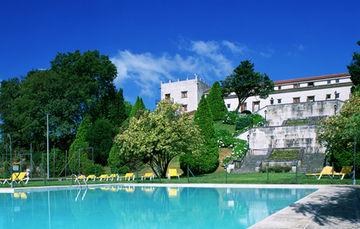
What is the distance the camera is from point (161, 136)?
26.9 meters

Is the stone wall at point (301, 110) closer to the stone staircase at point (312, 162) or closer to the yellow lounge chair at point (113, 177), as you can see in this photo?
the stone staircase at point (312, 162)

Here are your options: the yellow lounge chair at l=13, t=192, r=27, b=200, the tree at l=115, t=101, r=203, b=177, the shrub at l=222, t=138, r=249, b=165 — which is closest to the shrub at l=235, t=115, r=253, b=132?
the shrub at l=222, t=138, r=249, b=165

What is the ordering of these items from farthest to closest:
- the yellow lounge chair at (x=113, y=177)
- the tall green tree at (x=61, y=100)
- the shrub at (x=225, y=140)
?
the tall green tree at (x=61, y=100) → the shrub at (x=225, y=140) → the yellow lounge chair at (x=113, y=177)

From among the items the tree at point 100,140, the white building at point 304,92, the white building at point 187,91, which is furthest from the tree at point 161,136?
the white building at point 187,91

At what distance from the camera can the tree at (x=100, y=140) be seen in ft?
130

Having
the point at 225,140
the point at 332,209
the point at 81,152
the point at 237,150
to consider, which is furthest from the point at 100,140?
the point at 332,209

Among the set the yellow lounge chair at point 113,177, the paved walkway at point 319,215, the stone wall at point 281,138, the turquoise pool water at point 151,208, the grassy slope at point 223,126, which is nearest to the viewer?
the paved walkway at point 319,215

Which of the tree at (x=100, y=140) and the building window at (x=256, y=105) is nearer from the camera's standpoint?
the tree at (x=100, y=140)

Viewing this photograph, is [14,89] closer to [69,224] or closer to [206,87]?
[206,87]

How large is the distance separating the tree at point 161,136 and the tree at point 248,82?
25709 mm

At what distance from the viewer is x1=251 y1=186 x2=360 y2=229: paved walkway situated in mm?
8180

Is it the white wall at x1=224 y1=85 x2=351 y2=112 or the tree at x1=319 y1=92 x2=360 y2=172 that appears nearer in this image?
the tree at x1=319 y1=92 x2=360 y2=172

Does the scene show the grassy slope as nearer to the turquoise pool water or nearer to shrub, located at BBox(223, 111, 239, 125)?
shrub, located at BBox(223, 111, 239, 125)

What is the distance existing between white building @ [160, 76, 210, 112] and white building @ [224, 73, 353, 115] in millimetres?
4948
